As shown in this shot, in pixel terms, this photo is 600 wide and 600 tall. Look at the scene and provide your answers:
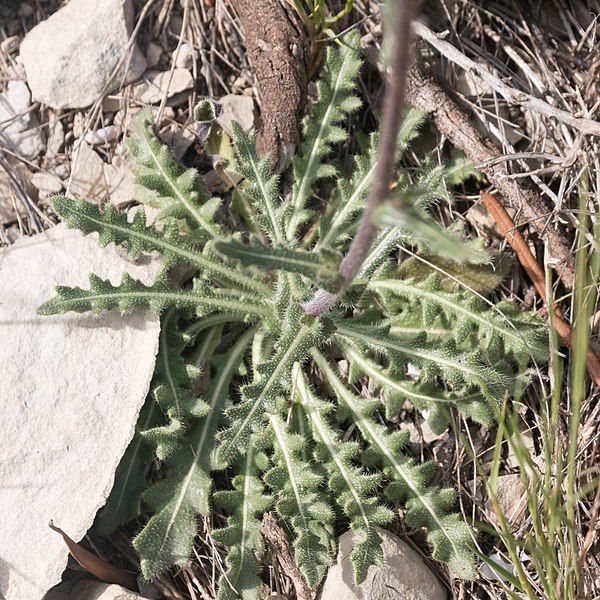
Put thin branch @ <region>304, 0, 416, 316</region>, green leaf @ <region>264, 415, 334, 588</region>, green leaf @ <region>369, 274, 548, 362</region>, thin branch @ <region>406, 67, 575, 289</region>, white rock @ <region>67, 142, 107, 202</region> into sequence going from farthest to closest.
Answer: white rock @ <region>67, 142, 107, 202</region>, thin branch @ <region>406, 67, 575, 289</region>, green leaf @ <region>369, 274, 548, 362</region>, green leaf @ <region>264, 415, 334, 588</region>, thin branch @ <region>304, 0, 416, 316</region>

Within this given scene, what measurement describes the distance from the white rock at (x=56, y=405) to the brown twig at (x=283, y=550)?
0.68 metres

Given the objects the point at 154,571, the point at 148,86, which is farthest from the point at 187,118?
the point at 154,571

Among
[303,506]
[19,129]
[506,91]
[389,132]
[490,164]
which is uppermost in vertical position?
[389,132]

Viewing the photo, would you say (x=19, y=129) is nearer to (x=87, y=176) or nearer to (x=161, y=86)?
(x=87, y=176)

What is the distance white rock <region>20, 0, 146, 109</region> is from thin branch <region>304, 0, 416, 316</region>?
6.90 ft

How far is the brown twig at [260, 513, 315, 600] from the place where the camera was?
10.1ft

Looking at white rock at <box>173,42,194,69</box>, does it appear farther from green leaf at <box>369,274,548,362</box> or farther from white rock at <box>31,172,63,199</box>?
green leaf at <box>369,274,548,362</box>

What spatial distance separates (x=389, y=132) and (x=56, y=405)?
7.03 ft

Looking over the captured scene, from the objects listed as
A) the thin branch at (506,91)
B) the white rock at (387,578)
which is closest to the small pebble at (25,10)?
the thin branch at (506,91)

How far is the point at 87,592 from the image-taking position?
10.4 ft

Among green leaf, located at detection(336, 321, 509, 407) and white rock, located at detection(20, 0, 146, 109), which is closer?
green leaf, located at detection(336, 321, 509, 407)

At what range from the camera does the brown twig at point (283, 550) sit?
3.08 metres

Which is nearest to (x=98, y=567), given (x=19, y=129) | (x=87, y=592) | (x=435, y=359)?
(x=87, y=592)

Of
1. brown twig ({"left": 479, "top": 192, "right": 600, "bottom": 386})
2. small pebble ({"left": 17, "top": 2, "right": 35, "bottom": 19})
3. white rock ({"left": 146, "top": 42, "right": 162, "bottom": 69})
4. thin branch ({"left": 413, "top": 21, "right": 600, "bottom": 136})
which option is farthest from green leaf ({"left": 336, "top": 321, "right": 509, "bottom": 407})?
small pebble ({"left": 17, "top": 2, "right": 35, "bottom": 19})
